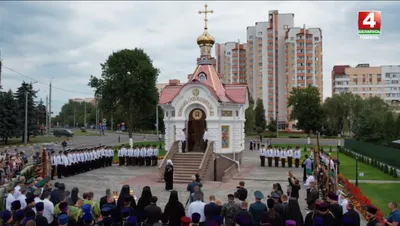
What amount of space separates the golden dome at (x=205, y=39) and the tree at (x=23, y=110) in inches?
1130

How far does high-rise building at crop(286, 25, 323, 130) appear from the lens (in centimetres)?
8750

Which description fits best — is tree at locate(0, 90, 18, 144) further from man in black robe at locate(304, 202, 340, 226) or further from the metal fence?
man in black robe at locate(304, 202, 340, 226)

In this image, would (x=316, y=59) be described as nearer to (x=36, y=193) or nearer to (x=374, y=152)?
(x=374, y=152)

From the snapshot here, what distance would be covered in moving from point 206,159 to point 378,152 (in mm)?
15052

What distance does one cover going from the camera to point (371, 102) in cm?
6066

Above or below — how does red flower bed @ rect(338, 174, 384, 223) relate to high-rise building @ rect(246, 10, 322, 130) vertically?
below

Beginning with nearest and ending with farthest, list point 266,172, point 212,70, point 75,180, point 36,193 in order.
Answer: point 36,193 → point 75,180 → point 266,172 → point 212,70

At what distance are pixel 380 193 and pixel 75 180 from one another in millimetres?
15693

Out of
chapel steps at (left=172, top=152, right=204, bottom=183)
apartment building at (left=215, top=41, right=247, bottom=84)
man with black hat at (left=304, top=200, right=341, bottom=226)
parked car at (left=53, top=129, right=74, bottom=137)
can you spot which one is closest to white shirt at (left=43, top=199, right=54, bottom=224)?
man with black hat at (left=304, top=200, right=341, bottom=226)

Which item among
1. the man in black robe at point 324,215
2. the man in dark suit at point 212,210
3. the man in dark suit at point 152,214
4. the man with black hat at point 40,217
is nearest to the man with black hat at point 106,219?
the man in dark suit at point 152,214

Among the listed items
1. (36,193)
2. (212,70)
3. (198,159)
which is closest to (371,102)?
(212,70)

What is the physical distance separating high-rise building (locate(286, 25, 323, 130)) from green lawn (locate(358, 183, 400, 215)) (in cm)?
6792

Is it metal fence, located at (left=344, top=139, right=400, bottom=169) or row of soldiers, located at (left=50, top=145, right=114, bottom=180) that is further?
metal fence, located at (left=344, top=139, right=400, bottom=169)

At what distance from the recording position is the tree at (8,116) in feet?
146
